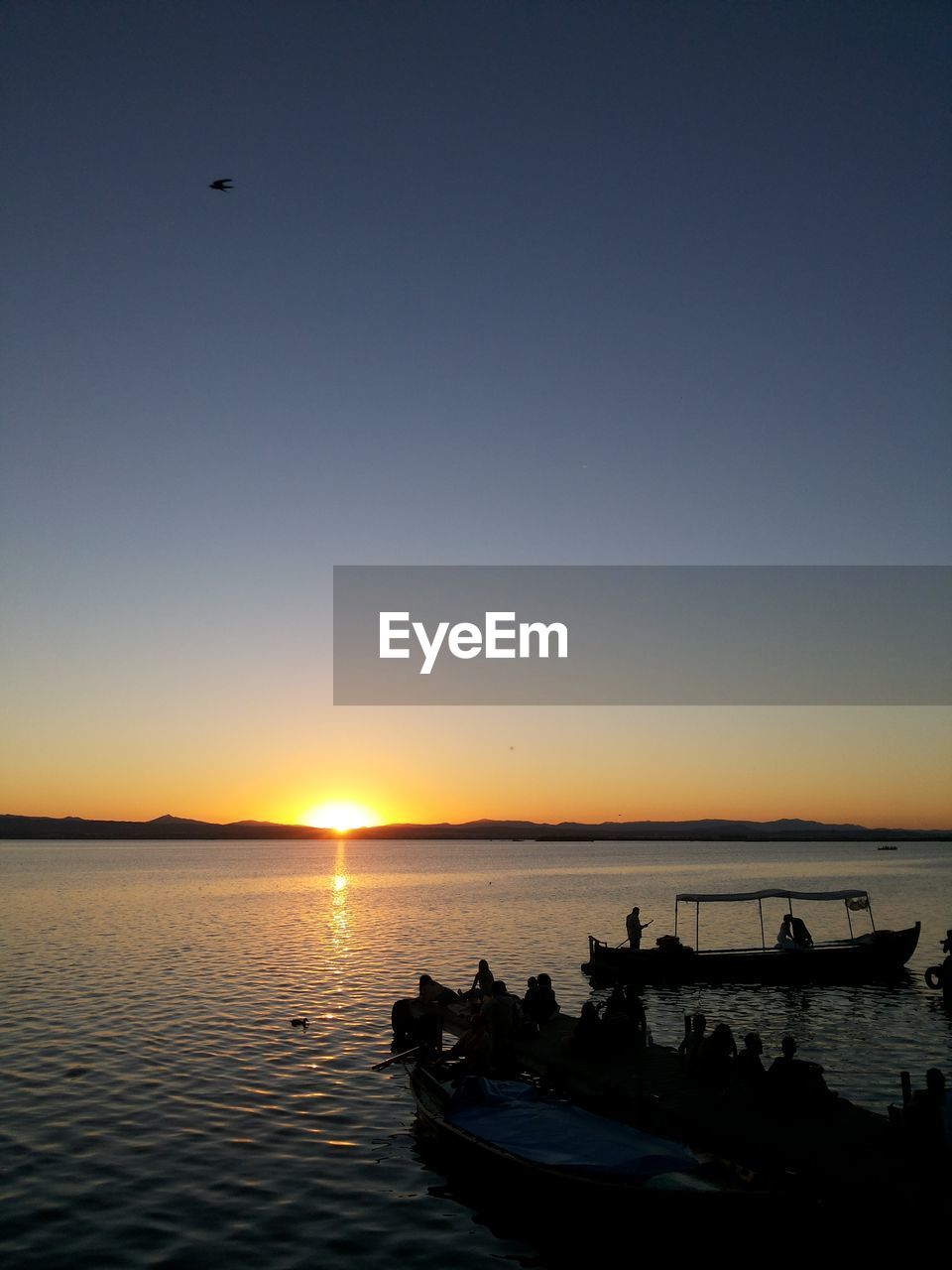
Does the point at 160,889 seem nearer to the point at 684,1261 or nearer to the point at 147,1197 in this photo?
the point at 147,1197

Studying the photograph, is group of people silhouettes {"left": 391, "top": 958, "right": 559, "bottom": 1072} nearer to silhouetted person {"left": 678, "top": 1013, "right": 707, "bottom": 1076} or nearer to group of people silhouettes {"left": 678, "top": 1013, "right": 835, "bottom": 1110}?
silhouetted person {"left": 678, "top": 1013, "right": 707, "bottom": 1076}

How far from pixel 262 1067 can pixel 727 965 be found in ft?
79.7

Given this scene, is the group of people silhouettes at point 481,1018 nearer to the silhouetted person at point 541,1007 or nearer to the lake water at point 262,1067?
the silhouetted person at point 541,1007

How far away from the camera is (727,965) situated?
138 feet

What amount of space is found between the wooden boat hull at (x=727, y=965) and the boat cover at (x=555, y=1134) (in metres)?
24.4

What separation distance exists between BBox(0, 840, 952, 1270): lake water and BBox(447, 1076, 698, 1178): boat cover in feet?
5.03

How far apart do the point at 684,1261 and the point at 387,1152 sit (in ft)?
27.4

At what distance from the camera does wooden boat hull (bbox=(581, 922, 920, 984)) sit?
1636 inches

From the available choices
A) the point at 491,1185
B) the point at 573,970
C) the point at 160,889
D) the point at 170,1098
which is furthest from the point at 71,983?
the point at 160,889

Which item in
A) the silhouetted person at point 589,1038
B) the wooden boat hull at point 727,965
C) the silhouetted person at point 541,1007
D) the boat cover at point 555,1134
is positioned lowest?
the wooden boat hull at point 727,965

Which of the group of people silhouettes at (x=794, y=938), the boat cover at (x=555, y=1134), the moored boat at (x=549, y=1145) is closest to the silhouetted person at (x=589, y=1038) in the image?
the moored boat at (x=549, y=1145)

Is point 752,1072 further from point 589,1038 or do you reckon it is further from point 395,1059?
point 395,1059

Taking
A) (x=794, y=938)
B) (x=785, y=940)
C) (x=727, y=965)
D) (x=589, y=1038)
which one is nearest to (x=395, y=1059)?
(x=589, y=1038)

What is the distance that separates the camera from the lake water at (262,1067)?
1580 centimetres
